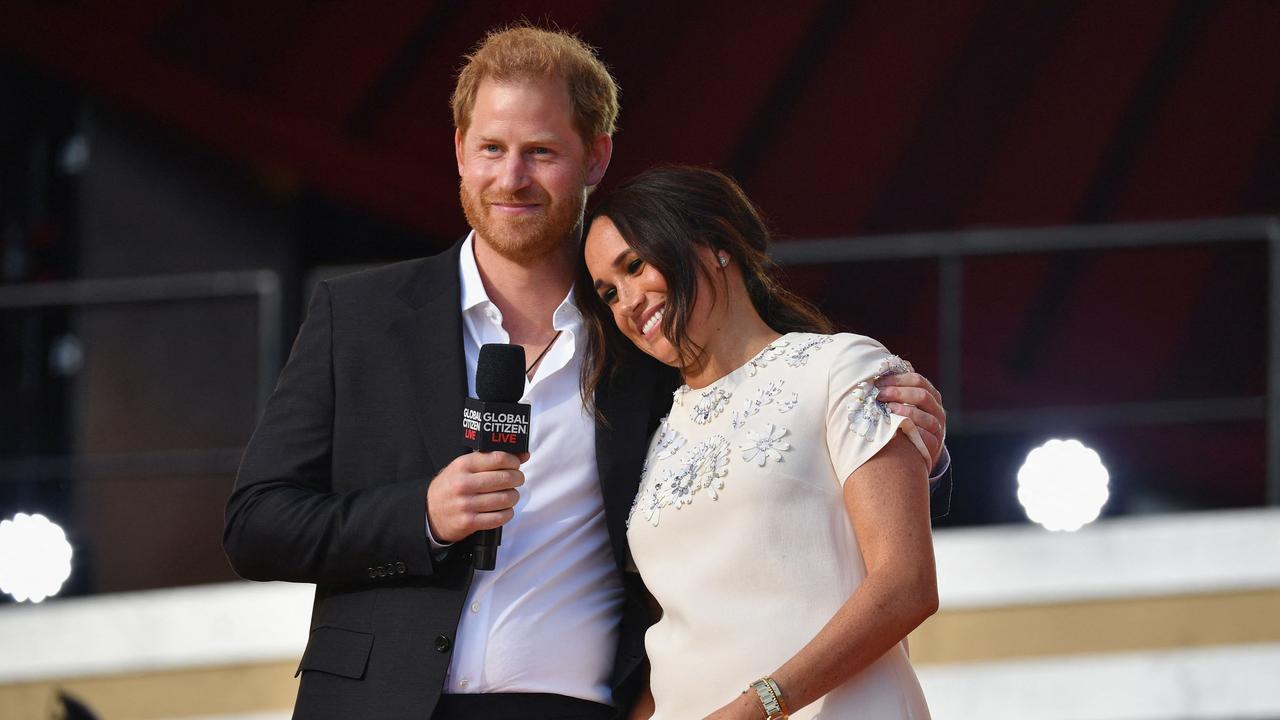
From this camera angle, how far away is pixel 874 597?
5.56 feet

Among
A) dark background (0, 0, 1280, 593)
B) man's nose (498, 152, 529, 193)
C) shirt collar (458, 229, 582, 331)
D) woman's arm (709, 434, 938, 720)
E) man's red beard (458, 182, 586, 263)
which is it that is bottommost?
woman's arm (709, 434, 938, 720)

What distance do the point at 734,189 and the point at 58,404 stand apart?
4.25m

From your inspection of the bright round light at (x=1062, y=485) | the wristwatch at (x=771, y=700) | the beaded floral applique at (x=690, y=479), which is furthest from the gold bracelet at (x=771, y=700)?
the bright round light at (x=1062, y=485)

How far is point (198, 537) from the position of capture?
16.0 ft

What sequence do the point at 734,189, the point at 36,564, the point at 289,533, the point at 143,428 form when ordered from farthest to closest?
the point at 143,428 → the point at 36,564 → the point at 734,189 → the point at 289,533

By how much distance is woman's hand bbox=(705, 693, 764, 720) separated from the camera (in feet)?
5.53

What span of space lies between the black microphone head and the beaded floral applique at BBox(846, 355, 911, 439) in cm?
42

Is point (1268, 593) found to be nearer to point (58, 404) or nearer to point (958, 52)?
point (958, 52)

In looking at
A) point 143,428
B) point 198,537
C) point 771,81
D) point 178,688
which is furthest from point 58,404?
point 771,81

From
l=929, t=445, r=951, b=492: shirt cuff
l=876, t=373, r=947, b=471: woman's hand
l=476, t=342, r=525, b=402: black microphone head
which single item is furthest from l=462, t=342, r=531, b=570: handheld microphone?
l=929, t=445, r=951, b=492: shirt cuff

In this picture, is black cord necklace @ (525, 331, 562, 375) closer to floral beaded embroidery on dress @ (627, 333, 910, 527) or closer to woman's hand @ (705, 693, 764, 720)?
floral beaded embroidery on dress @ (627, 333, 910, 527)

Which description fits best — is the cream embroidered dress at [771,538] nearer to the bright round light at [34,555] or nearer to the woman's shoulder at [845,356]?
the woman's shoulder at [845,356]

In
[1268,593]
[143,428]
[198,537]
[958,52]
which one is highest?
[958,52]

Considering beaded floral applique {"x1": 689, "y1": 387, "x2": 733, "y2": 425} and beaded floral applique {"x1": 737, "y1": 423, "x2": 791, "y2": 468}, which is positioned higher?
beaded floral applique {"x1": 689, "y1": 387, "x2": 733, "y2": 425}
